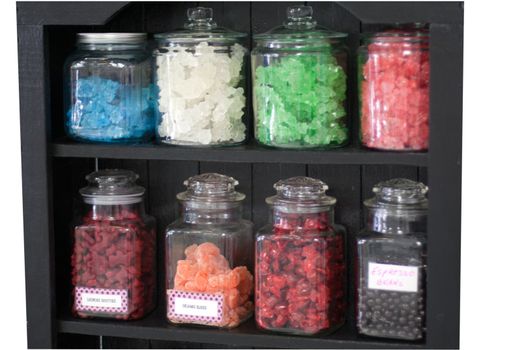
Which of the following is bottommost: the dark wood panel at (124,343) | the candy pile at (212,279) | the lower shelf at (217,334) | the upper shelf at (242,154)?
the dark wood panel at (124,343)

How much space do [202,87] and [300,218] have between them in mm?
359

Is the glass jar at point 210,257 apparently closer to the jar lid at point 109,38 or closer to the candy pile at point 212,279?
the candy pile at point 212,279

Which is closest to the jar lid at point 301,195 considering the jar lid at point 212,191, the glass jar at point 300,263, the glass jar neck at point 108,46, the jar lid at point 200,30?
the glass jar at point 300,263

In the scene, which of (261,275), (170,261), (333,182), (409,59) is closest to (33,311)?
(170,261)

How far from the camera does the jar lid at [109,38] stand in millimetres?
2596

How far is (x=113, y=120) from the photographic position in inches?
101

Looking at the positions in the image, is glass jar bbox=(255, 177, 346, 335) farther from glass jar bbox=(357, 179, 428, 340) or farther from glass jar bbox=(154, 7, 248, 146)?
glass jar bbox=(154, 7, 248, 146)

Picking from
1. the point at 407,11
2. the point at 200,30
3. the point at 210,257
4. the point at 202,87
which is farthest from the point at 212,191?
the point at 407,11

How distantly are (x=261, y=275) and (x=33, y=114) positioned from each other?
628 millimetres

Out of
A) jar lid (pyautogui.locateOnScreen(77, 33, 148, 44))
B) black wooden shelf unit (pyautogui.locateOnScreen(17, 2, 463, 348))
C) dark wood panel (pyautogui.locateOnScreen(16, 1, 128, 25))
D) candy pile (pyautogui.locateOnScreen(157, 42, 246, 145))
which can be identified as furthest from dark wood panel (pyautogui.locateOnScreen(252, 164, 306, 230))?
dark wood panel (pyautogui.locateOnScreen(16, 1, 128, 25))

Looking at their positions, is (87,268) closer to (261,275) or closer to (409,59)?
(261,275)

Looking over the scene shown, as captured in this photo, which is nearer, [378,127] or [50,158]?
[378,127]

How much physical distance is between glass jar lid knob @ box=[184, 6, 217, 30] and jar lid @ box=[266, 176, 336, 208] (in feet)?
1.29

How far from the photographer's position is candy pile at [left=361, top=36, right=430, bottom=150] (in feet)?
7.84
